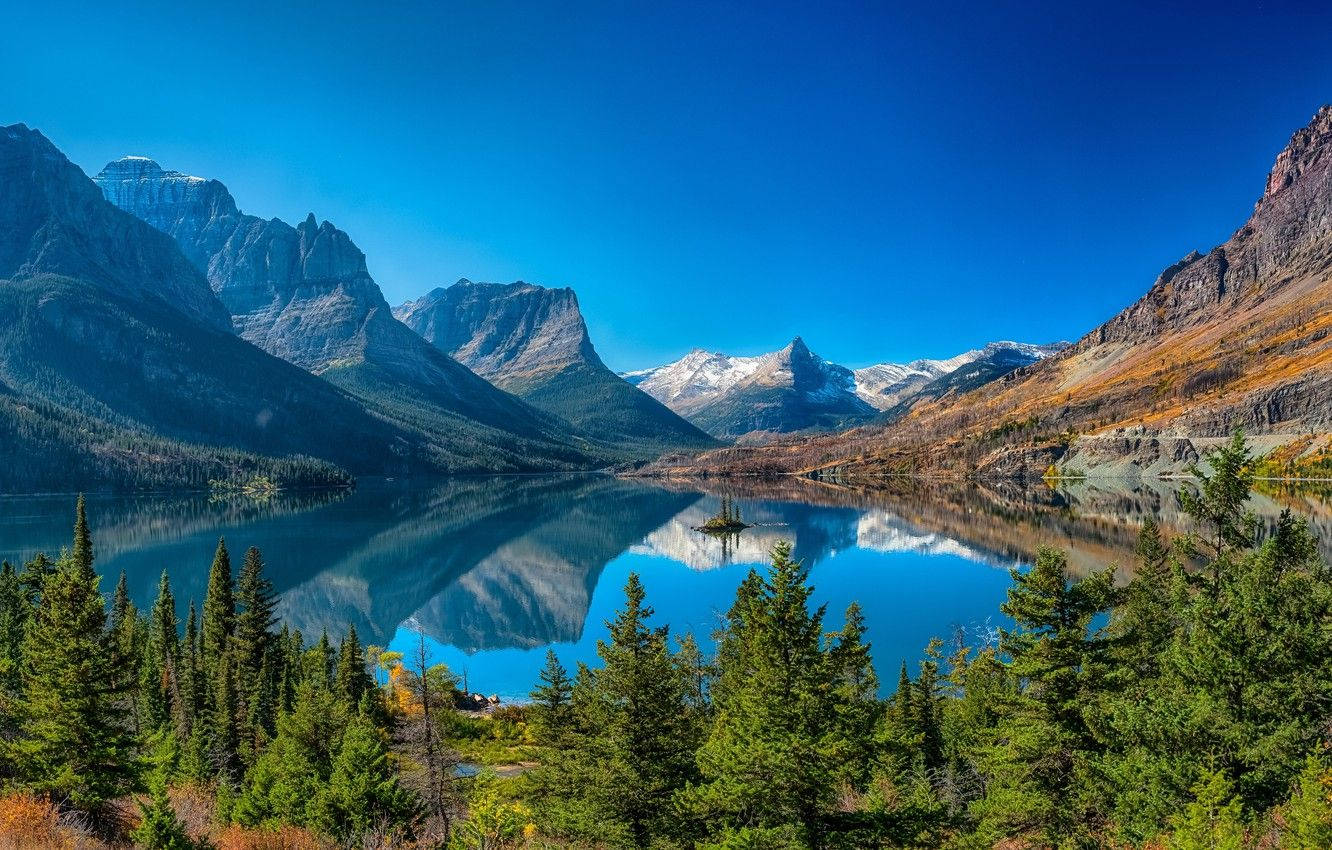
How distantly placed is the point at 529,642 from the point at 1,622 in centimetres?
4650

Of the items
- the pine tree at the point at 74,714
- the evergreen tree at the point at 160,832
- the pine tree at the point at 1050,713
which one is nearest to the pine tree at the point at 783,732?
the pine tree at the point at 1050,713

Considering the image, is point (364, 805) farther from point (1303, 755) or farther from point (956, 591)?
point (956, 591)

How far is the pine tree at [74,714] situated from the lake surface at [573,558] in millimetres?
30329

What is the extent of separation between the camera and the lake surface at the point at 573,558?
3152 inches

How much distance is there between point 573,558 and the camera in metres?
130

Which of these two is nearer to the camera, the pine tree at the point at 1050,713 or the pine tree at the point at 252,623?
the pine tree at the point at 1050,713

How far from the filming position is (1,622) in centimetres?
4841

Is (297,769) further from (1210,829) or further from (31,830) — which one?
(1210,829)

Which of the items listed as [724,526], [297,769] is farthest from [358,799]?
[724,526]

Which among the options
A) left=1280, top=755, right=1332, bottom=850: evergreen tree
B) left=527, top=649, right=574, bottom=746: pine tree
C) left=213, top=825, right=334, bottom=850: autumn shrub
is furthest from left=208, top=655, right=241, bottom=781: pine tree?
left=1280, top=755, right=1332, bottom=850: evergreen tree

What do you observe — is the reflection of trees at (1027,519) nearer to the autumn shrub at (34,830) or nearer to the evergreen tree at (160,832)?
the autumn shrub at (34,830)

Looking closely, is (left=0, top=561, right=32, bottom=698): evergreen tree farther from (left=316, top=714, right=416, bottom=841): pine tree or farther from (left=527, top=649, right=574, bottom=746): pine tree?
(left=527, top=649, right=574, bottom=746): pine tree

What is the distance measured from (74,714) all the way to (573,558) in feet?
356

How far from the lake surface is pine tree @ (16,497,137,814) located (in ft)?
99.5
